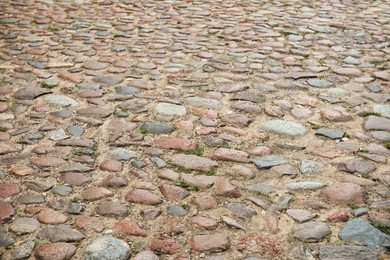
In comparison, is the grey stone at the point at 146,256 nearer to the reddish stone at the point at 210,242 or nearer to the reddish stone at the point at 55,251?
the reddish stone at the point at 210,242

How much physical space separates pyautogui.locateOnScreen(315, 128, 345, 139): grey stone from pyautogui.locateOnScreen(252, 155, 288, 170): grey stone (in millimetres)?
448

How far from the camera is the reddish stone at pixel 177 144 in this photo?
2.87 m

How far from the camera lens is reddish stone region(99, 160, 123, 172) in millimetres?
2629

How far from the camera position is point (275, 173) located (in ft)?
8.55

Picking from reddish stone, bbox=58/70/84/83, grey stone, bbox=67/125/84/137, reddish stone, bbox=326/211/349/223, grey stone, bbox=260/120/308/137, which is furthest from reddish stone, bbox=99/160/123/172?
reddish stone, bbox=58/70/84/83

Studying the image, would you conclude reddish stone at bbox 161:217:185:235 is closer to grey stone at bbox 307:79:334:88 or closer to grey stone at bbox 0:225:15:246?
grey stone at bbox 0:225:15:246

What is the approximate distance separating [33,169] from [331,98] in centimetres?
225

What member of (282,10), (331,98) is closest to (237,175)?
(331,98)

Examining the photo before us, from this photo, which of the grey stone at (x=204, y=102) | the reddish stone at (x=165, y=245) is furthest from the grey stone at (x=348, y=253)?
the grey stone at (x=204, y=102)

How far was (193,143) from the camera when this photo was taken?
292 cm

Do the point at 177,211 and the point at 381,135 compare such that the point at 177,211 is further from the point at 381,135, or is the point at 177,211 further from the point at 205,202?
the point at 381,135

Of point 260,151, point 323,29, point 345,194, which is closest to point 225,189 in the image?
point 260,151

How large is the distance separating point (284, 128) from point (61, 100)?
5.48ft

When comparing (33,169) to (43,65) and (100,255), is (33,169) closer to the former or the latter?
(100,255)
